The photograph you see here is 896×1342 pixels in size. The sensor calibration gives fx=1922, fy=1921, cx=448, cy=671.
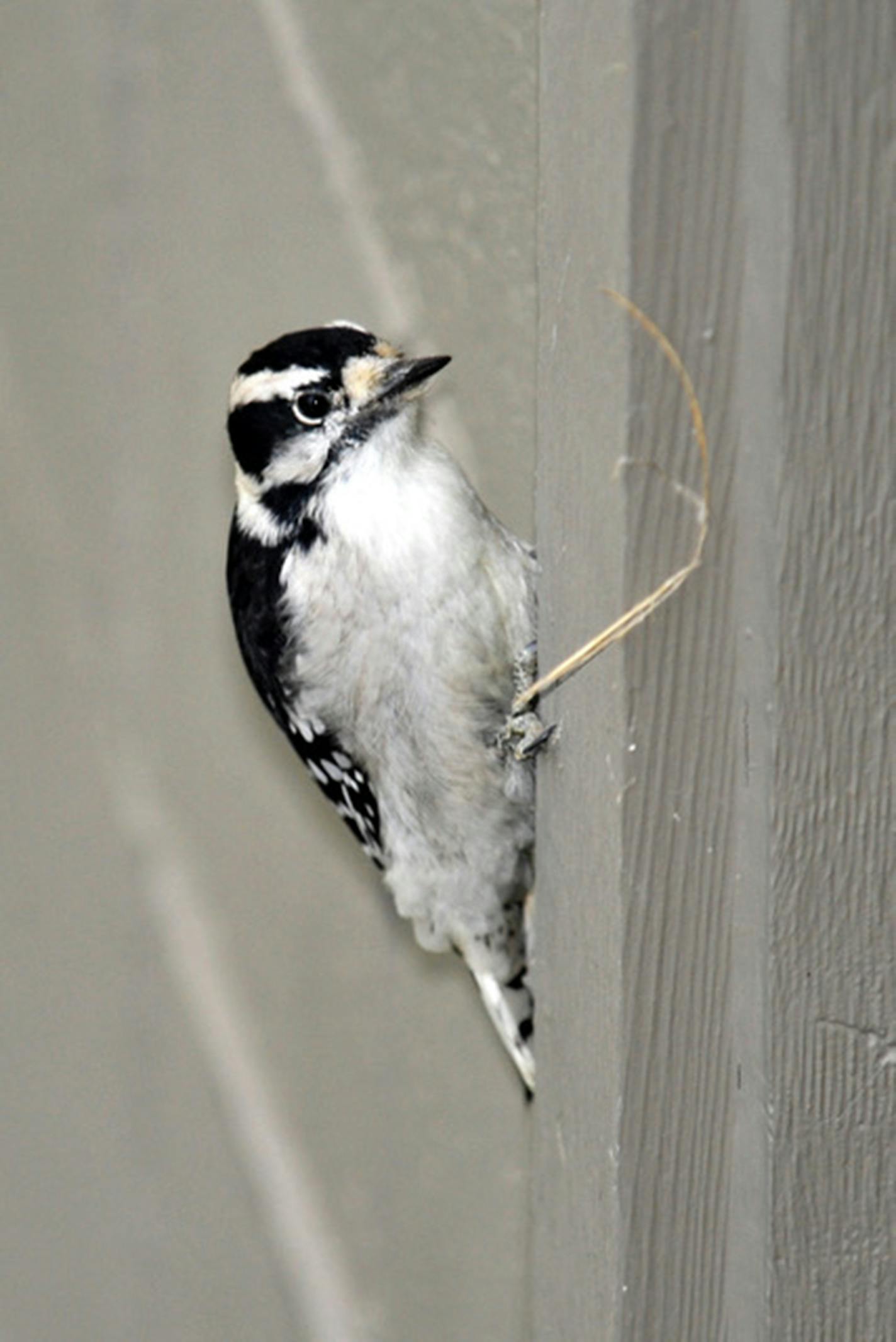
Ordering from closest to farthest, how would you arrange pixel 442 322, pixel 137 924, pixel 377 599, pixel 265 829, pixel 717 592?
pixel 717 592, pixel 377 599, pixel 442 322, pixel 265 829, pixel 137 924

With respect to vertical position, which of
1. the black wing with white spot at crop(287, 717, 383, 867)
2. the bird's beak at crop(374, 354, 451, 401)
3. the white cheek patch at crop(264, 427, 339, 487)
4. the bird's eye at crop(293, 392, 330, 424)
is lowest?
the black wing with white spot at crop(287, 717, 383, 867)

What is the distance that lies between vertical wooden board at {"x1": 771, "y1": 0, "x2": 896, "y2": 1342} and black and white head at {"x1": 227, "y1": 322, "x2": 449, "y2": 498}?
620mm

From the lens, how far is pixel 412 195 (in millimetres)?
2043

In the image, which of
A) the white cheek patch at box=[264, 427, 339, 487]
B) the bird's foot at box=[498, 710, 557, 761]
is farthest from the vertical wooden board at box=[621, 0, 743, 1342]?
the white cheek patch at box=[264, 427, 339, 487]

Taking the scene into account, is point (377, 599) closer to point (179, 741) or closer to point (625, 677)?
point (625, 677)

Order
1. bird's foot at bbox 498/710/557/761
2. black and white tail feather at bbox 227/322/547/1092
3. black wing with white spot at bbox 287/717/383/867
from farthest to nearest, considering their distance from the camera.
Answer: black wing with white spot at bbox 287/717/383/867
black and white tail feather at bbox 227/322/547/1092
bird's foot at bbox 498/710/557/761

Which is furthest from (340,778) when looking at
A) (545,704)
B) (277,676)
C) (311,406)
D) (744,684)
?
(744,684)

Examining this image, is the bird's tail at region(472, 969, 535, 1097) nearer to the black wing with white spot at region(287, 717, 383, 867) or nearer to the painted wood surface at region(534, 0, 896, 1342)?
the black wing with white spot at region(287, 717, 383, 867)

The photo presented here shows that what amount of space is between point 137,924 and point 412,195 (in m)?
1.16

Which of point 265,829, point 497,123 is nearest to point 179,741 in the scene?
point 265,829

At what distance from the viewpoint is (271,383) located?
186 centimetres

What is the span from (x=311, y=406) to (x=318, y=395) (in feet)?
0.06

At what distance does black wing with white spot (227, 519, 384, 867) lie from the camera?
1.86 meters

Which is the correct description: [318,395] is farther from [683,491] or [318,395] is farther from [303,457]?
[683,491]
